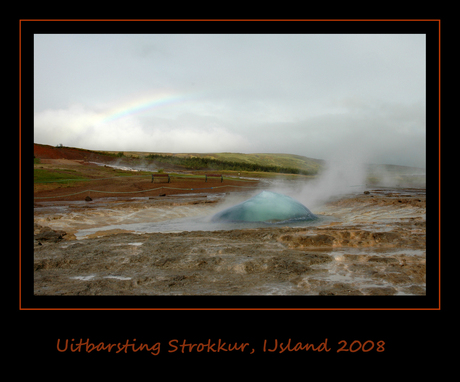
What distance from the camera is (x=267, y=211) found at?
10.2 m

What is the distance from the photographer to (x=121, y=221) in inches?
443

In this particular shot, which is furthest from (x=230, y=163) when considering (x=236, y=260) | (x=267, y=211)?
(x=236, y=260)

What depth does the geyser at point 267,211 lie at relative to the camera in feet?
32.8

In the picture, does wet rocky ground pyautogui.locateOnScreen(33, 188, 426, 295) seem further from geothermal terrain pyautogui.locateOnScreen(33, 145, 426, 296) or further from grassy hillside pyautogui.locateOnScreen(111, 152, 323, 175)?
grassy hillside pyautogui.locateOnScreen(111, 152, 323, 175)

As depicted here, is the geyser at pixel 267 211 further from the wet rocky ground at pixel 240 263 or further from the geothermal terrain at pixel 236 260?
the wet rocky ground at pixel 240 263

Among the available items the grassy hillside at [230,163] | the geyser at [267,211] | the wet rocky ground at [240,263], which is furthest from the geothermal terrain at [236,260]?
the grassy hillside at [230,163]

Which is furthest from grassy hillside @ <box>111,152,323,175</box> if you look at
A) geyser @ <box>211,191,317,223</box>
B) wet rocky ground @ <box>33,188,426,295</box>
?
wet rocky ground @ <box>33,188,426,295</box>

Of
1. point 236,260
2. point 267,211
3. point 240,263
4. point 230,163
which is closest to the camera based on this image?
point 240,263

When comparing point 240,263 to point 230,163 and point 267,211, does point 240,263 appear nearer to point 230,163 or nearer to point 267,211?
point 267,211
